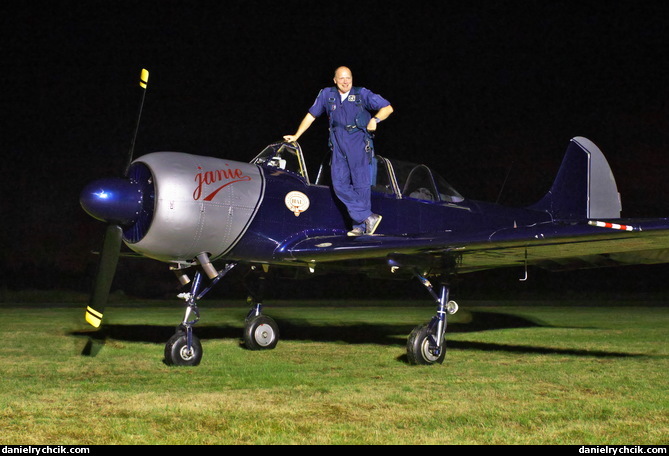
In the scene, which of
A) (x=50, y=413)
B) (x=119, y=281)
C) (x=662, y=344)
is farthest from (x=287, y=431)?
(x=119, y=281)

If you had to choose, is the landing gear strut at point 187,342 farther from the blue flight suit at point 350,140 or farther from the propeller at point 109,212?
the blue flight suit at point 350,140

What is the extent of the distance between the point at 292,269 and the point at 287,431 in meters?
5.41

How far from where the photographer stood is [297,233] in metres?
9.02

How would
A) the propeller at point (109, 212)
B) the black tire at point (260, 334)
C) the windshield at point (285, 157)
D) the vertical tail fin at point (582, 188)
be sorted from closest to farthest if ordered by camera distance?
the propeller at point (109, 212) < the windshield at point (285, 157) < the black tire at point (260, 334) < the vertical tail fin at point (582, 188)

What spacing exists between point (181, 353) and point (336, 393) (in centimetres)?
286

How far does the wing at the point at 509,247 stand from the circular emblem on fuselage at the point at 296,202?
0.41 m

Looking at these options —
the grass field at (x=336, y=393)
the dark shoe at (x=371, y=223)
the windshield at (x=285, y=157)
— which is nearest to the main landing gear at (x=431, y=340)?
the grass field at (x=336, y=393)

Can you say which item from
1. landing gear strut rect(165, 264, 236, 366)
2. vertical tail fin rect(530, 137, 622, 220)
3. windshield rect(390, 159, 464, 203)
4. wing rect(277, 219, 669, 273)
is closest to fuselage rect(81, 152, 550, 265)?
wing rect(277, 219, 669, 273)

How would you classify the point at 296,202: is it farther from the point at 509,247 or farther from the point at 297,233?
the point at 509,247

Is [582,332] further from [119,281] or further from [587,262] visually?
[119,281]

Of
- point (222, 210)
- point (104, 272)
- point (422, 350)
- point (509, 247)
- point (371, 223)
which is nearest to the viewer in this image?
point (509, 247)

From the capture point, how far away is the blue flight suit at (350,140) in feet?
28.7

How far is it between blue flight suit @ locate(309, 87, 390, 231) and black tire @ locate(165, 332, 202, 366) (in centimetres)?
265

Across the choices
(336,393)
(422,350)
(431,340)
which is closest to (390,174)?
(431,340)
